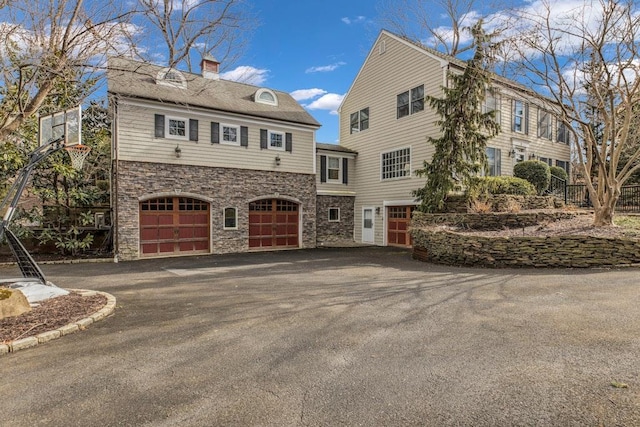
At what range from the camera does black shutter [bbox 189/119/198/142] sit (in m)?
14.5

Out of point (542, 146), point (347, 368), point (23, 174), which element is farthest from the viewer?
point (542, 146)

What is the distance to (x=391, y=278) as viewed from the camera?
28.6 feet

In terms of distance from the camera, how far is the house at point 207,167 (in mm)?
13250

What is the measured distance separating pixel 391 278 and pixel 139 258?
979 cm

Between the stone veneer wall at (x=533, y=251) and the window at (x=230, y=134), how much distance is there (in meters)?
9.41

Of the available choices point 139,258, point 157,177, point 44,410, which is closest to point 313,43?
point 157,177

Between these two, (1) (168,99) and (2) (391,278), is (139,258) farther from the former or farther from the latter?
(2) (391,278)

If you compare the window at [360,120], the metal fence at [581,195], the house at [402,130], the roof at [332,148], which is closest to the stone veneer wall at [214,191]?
the roof at [332,148]

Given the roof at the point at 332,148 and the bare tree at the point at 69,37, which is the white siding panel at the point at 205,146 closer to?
the roof at the point at 332,148

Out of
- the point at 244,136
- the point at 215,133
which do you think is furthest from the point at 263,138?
the point at 215,133

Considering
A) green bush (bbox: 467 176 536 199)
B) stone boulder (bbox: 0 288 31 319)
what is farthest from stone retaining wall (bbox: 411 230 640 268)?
stone boulder (bbox: 0 288 31 319)

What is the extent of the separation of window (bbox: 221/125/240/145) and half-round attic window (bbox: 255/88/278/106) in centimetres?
241

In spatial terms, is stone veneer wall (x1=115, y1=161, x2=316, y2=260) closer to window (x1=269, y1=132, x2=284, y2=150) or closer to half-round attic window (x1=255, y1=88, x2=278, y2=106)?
window (x1=269, y1=132, x2=284, y2=150)

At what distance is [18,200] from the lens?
6.29m
